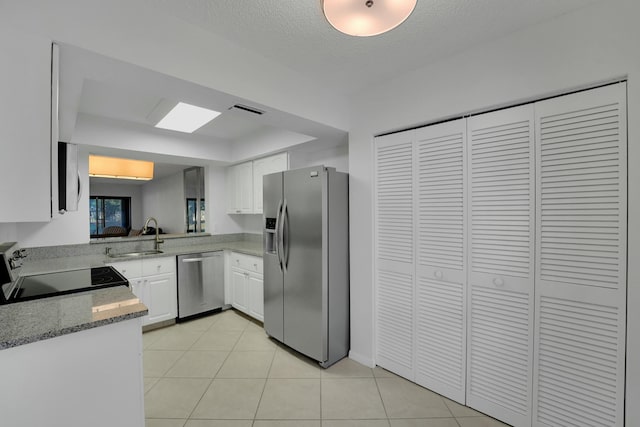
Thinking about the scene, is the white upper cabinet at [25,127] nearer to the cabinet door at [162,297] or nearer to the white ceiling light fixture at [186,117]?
the white ceiling light fixture at [186,117]

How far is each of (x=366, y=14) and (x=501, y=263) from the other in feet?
5.39

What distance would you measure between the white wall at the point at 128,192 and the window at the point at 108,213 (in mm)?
115

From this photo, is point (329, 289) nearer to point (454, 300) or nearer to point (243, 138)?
point (454, 300)

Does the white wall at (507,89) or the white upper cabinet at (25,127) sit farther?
the white wall at (507,89)

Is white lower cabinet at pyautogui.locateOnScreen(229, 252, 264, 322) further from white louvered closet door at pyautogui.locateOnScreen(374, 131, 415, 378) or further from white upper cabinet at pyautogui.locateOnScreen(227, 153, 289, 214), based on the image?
white louvered closet door at pyautogui.locateOnScreen(374, 131, 415, 378)

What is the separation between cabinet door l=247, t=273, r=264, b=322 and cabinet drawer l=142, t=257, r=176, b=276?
3.12 feet

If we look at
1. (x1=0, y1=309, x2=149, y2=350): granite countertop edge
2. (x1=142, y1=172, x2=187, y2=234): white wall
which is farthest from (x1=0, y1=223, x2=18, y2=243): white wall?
(x1=142, y1=172, x2=187, y2=234): white wall

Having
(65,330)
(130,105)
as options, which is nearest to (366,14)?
(65,330)

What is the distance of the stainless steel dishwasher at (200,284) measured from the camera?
3365 mm

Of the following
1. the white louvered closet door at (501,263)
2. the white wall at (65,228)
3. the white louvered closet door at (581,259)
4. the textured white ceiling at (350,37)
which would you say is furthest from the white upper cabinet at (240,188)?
the white louvered closet door at (581,259)

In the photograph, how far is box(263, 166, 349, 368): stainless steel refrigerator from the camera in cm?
238

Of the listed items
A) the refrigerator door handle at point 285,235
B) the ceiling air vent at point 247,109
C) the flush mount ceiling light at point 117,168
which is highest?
the ceiling air vent at point 247,109

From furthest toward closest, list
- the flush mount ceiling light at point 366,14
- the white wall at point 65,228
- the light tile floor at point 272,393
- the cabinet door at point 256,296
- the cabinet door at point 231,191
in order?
the cabinet door at point 231,191, the cabinet door at point 256,296, the white wall at point 65,228, the light tile floor at point 272,393, the flush mount ceiling light at point 366,14

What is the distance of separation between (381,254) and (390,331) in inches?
25.9
